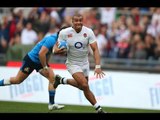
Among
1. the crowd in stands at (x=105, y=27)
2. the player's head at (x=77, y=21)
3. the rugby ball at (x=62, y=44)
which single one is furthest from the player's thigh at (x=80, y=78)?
the crowd in stands at (x=105, y=27)

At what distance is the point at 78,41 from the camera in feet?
44.9

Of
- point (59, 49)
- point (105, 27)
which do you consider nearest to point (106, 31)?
point (105, 27)

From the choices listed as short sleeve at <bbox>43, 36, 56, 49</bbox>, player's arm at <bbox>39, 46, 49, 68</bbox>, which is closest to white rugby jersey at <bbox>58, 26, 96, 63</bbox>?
short sleeve at <bbox>43, 36, 56, 49</bbox>

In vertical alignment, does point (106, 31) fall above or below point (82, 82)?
above

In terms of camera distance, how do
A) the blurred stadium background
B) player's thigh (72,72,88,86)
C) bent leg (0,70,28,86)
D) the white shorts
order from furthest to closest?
the blurred stadium background < bent leg (0,70,28,86) < the white shorts < player's thigh (72,72,88,86)

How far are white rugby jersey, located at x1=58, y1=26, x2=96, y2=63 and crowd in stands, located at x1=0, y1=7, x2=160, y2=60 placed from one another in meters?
7.55

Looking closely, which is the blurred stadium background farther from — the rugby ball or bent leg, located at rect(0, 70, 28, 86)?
the rugby ball

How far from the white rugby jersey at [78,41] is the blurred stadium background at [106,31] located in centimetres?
666

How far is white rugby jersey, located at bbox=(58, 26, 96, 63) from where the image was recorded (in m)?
13.7

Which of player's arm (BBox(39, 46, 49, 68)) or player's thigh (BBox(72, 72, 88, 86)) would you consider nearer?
player's thigh (BBox(72, 72, 88, 86))

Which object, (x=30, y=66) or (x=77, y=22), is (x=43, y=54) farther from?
(x=77, y=22)

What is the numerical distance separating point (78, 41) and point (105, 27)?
8.79m
